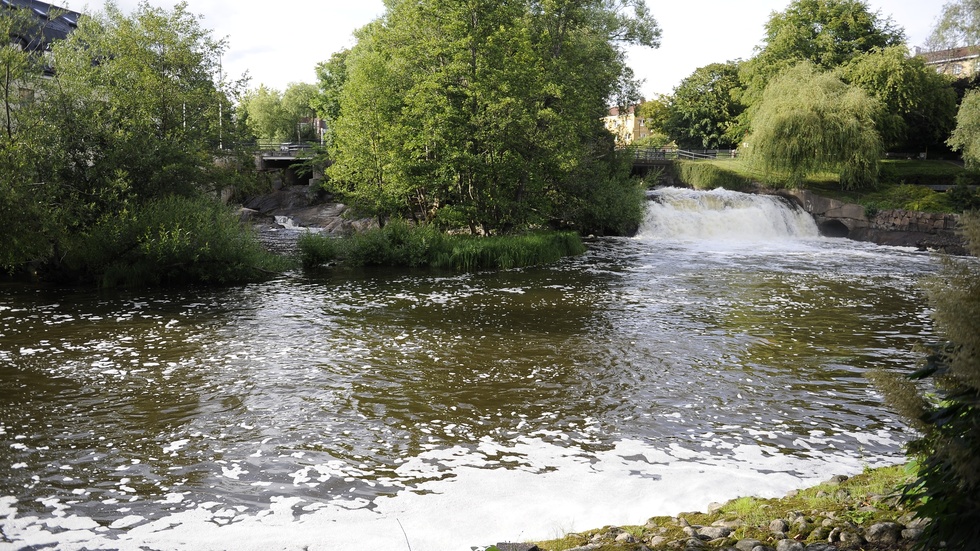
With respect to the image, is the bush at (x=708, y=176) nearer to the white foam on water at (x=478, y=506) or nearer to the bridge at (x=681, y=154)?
the bridge at (x=681, y=154)

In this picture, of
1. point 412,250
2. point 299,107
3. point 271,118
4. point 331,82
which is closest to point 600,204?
point 412,250

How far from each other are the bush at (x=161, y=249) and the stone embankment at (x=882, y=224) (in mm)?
29426

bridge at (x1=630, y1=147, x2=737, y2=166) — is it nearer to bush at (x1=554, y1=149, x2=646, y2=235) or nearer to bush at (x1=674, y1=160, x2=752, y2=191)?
bush at (x1=674, y1=160, x2=752, y2=191)

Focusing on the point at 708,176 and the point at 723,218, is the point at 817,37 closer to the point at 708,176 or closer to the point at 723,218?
the point at 708,176

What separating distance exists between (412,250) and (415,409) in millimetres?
15365

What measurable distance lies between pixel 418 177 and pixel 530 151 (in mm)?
4559

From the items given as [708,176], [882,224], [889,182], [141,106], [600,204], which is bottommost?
[882,224]

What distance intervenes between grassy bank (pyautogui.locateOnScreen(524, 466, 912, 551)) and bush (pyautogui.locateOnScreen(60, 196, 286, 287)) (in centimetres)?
1684

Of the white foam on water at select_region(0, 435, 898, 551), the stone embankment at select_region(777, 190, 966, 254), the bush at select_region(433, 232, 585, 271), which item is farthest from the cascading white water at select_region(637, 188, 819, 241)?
the white foam on water at select_region(0, 435, 898, 551)

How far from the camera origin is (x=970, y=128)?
3578 cm

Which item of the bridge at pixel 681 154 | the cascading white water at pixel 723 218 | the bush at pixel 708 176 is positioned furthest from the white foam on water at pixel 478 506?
the bridge at pixel 681 154

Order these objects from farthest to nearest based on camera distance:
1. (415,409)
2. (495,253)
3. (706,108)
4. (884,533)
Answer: (706,108) → (495,253) → (415,409) → (884,533)

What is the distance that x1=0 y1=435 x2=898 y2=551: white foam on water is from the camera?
21.6 feet

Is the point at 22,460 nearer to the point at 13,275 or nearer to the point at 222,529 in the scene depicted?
the point at 222,529
